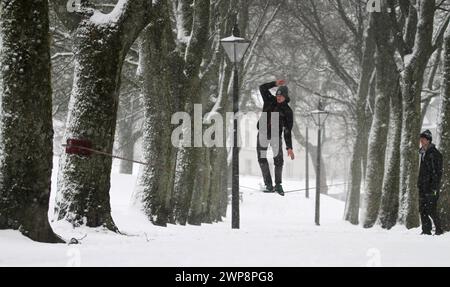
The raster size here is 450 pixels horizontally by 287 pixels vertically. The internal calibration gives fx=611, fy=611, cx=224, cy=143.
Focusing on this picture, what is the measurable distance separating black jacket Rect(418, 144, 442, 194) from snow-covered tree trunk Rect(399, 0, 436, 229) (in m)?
2.70

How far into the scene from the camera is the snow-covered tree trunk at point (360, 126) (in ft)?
65.9

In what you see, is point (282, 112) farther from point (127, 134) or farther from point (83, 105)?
point (127, 134)

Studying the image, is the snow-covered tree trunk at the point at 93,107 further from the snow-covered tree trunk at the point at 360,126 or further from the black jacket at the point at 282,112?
the snow-covered tree trunk at the point at 360,126

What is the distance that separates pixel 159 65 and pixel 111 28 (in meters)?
3.61

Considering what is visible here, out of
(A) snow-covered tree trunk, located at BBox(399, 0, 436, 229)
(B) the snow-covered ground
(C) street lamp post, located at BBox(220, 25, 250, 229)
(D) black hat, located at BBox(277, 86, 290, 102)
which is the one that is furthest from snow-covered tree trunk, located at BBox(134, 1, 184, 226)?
(A) snow-covered tree trunk, located at BBox(399, 0, 436, 229)

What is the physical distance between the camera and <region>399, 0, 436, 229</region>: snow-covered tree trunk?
14102mm

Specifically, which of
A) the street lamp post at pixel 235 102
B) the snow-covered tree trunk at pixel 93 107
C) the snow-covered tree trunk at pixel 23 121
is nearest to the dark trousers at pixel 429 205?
the street lamp post at pixel 235 102

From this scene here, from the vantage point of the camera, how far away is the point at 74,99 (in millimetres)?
8547

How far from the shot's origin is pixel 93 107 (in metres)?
8.34

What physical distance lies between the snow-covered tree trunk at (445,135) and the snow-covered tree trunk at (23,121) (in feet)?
28.9

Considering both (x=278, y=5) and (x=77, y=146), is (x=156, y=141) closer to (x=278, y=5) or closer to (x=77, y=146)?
(x=77, y=146)

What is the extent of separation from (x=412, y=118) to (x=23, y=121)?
1008 centimetres

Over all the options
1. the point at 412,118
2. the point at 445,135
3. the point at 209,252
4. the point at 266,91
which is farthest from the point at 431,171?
the point at 209,252
